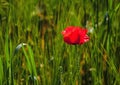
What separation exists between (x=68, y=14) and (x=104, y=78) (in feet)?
0.96

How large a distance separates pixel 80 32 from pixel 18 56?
253 millimetres

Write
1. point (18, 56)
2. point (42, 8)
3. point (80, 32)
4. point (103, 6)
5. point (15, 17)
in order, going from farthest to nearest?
point (42, 8), point (103, 6), point (15, 17), point (18, 56), point (80, 32)

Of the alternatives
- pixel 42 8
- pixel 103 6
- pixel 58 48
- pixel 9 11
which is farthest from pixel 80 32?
pixel 42 8

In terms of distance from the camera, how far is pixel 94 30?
54.3 inches

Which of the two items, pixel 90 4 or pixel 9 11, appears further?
pixel 90 4

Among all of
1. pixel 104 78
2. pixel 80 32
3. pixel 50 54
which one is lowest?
pixel 104 78

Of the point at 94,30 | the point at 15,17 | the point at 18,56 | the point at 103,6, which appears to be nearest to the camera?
the point at 18,56

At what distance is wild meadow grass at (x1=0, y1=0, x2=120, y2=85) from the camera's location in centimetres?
120

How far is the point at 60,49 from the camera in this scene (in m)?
1.27

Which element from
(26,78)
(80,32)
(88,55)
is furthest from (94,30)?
(26,78)

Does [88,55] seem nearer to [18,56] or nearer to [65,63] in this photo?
[65,63]

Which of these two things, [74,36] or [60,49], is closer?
[74,36]

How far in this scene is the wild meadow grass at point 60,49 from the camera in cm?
120

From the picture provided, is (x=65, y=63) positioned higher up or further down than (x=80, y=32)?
further down
